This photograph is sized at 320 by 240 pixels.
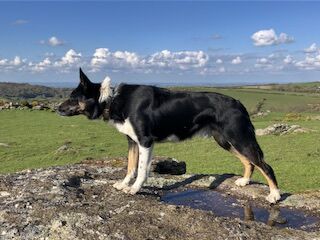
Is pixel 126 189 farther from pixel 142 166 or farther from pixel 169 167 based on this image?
pixel 169 167

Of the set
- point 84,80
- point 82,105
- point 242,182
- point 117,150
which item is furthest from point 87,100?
point 117,150

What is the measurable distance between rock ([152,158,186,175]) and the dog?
99.8 inches

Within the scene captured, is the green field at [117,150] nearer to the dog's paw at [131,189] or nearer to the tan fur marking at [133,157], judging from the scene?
the tan fur marking at [133,157]

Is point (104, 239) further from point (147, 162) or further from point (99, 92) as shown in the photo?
point (99, 92)

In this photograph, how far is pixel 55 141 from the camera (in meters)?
37.1

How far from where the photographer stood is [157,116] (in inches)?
390

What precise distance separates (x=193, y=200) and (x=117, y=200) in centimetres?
190

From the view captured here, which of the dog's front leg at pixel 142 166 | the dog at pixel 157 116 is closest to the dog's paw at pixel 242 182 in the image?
the dog at pixel 157 116

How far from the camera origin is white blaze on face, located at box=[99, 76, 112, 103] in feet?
32.5

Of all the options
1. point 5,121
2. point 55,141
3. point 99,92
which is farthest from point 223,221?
point 5,121

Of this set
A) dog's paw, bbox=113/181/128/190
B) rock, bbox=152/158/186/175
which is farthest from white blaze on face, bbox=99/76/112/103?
rock, bbox=152/158/186/175

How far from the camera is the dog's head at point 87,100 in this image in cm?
998

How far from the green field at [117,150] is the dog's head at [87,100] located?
457 inches

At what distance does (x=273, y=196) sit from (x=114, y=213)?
3899mm
